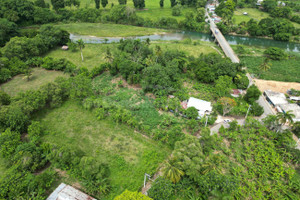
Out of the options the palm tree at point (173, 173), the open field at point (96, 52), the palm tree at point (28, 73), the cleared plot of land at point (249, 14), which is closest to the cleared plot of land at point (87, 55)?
the open field at point (96, 52)

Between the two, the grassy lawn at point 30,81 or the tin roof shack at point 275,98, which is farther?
the grassy lawn at point 30,81

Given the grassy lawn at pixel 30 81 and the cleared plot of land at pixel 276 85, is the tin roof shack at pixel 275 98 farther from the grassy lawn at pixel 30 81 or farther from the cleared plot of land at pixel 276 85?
the grassy lawn at pixel 30 81

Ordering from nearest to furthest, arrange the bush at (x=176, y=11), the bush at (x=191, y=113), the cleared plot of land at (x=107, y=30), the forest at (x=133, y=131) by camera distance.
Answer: the forest at (x=133, y=131)
the bush at (x=191, y=113)
the cleared plot of land at (x=107, y=30)
the bush at (x=176, y=11)

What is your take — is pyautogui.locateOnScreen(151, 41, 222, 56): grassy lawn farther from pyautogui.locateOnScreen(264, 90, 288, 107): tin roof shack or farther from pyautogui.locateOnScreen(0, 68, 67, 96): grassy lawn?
pyautogui.locateOnScreen(0, 68, 67, 96): grassy lawn

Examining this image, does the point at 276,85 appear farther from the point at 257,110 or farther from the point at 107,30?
the point at 107,30

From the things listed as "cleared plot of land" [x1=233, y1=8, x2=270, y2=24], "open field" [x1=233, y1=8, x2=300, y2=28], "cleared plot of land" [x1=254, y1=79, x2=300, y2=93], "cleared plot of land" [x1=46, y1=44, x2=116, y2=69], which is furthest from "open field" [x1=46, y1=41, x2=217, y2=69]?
"cleared plot of land" [x1=233, y1=8, x2=270, y2=24]

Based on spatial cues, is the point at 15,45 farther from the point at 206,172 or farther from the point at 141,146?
the point at 206,172
